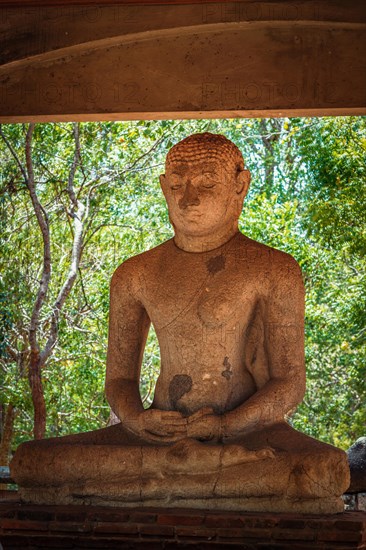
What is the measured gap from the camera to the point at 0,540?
6.07 m

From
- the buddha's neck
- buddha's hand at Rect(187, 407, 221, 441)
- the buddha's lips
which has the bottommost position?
buddha's hand at Rect(187, 407, 221, 441)

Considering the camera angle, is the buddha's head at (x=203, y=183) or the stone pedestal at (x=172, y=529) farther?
the buddha's head at (x=203, y=183)

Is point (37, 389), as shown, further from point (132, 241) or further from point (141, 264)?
point (141, 264)

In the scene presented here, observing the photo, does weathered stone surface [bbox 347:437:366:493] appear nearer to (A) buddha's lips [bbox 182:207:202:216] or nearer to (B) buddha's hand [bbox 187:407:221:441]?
A: (B) buddha's hand [bbox 187:407:221:441]

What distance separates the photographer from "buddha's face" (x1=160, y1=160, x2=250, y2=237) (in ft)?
22.6

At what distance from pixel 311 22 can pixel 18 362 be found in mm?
6393

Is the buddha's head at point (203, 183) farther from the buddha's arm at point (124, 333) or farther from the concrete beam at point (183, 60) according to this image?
the concrete beam at point (183, 60)

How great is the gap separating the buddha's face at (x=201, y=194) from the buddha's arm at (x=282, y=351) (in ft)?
1.48

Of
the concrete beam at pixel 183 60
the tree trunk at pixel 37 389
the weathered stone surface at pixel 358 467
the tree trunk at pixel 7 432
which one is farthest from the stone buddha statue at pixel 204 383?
the tree trunk at pixel 7 432

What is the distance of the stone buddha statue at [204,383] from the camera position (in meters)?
6.13

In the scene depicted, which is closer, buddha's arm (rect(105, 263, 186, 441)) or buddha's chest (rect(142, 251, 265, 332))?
buddha's chest (rect(142, 251, 265, 332))

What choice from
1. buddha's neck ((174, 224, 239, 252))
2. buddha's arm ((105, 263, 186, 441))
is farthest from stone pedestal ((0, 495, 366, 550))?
buddha's neck ((174, 224, 239, 252))

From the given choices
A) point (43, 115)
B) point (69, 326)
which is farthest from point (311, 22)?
point (69, 326)

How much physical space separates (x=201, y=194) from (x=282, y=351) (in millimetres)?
1010
